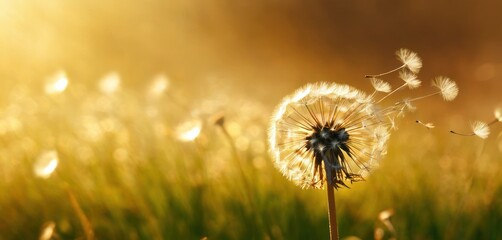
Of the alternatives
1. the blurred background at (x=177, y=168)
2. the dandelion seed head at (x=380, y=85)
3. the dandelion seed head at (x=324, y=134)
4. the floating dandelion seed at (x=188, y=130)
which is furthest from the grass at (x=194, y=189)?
the dandelion seed head at (x=380, y=85)

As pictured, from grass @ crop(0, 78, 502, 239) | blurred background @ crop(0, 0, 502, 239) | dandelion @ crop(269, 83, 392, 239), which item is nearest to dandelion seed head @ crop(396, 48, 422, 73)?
dandelion @ crop(269, 83, 392, 239)

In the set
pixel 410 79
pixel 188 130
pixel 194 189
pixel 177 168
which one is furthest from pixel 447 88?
pixel 177 168

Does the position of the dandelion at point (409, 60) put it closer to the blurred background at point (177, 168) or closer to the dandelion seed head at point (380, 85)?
the dandelion seed head at point (380, 85)

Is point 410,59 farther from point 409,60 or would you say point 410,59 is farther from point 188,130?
point 188,130

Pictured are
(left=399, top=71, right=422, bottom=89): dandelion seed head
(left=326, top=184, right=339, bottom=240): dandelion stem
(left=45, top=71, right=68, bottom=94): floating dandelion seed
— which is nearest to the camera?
(left=326, top=184, right=339, bottom=240): dandelion stem

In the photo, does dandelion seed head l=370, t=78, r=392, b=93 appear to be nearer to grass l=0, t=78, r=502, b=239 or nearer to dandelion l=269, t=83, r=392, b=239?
dandelion l=269, t=83, r=392, b=239

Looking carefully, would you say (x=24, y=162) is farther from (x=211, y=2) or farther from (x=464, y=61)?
(x=211, y=2)
